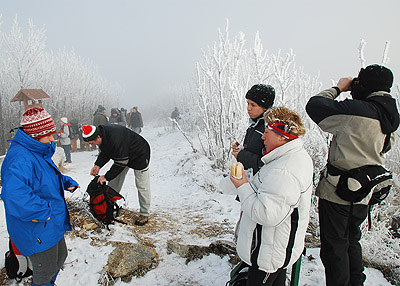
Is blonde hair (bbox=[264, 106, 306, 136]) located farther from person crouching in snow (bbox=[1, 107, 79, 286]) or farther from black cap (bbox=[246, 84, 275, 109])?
person crouching in snow (bbox=[1, 107, 79, 286])

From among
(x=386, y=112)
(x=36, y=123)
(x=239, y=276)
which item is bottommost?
(x=239, y=276)

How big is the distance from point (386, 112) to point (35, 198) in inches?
104

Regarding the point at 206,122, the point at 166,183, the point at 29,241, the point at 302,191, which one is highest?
the point at 302,191

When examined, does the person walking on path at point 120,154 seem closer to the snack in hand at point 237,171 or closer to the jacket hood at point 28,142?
the jacket hood at point 28,142

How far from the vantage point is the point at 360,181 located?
1876 millimetres

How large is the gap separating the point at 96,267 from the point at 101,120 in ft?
28.2

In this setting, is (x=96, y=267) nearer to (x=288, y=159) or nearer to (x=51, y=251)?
(x=51, y=251)

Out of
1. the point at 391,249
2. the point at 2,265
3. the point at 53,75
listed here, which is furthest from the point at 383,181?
the point at 53,75

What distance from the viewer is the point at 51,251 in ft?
6.68

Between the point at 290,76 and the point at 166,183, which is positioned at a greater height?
the point at 290,76

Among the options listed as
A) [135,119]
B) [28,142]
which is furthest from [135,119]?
[28,142]

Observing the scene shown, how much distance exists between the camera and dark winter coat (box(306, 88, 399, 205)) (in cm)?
187

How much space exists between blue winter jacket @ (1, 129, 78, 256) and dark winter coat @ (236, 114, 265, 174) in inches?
65.0

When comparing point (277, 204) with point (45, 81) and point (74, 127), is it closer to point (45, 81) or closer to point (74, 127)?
point (74, 127)
